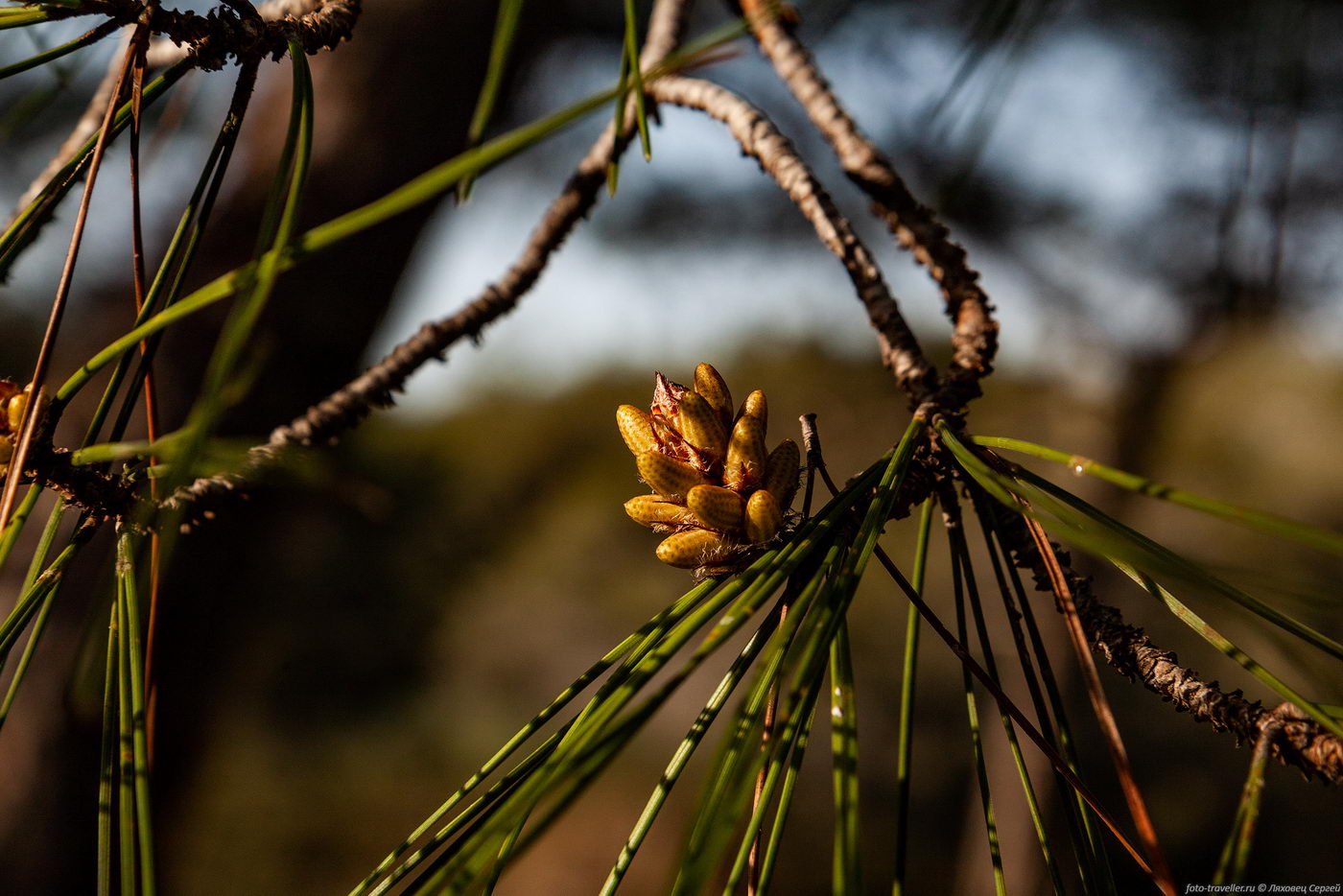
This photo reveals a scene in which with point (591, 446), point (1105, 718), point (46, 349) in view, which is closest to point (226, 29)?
point (46, 349)

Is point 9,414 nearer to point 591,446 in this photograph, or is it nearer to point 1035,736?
point 1035,736

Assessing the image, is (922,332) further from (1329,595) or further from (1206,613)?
(1329,595)

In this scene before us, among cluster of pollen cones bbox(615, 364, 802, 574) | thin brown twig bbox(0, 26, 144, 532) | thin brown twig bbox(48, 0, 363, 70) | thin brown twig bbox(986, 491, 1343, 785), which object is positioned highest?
thin brown twig bbox(48, 0, 363, 70)

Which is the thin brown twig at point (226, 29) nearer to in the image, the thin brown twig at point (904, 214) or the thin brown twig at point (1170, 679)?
the thin brown twig at point (904, 214)

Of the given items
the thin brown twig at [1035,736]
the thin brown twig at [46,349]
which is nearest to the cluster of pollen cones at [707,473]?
the thin brown twig at [1035,736]

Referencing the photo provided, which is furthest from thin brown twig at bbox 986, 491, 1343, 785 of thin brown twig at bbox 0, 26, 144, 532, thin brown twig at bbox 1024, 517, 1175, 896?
thin brown twig at bbox 0, 26, 144, 532

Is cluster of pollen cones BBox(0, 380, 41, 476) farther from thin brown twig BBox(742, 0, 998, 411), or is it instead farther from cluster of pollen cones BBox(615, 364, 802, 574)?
thin brown twig BBox(742, 0, 998, 411)
